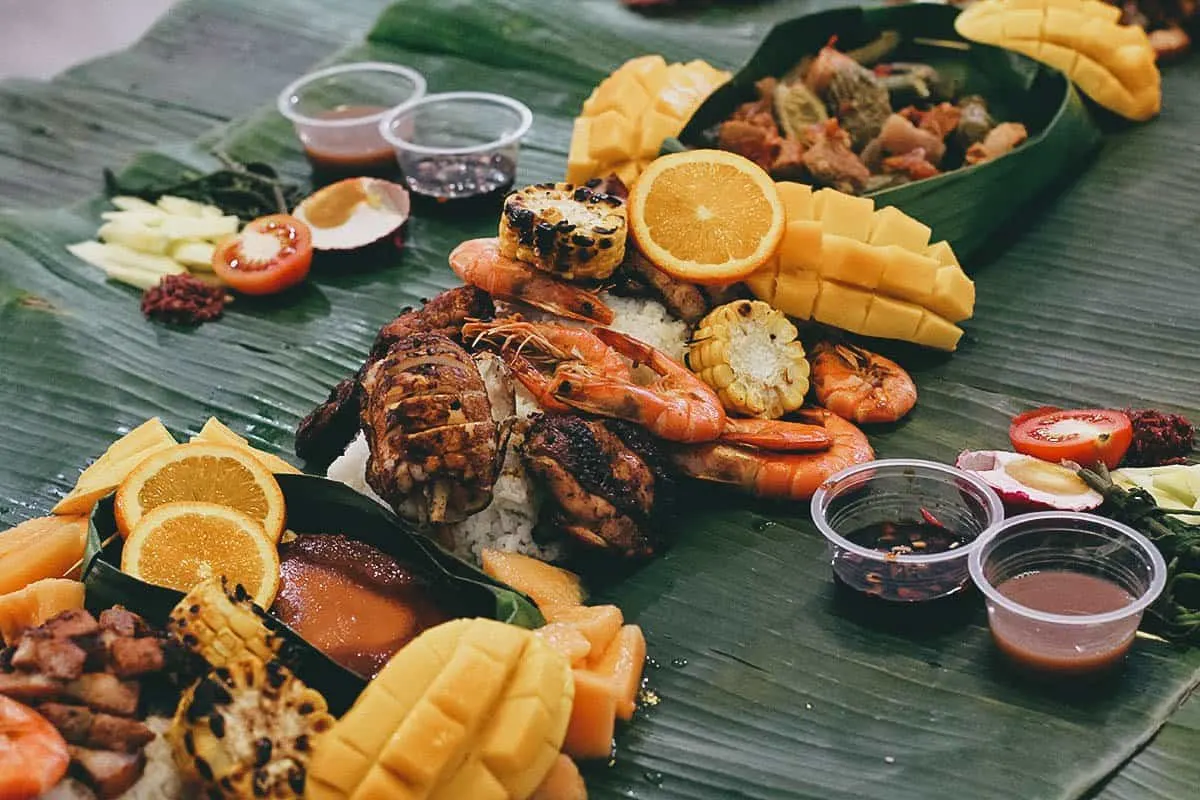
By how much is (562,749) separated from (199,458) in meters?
1.63

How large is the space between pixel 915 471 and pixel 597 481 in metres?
1.15

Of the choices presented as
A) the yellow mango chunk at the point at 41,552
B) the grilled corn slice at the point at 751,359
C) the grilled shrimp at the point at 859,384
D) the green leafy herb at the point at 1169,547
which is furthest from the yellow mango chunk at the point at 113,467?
the green leafy herb at the point at 1169,547

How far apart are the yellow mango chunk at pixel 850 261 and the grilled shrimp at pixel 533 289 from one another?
3.10 ft

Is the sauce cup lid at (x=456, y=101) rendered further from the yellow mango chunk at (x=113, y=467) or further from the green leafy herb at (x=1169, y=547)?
the green leafy herb at (x=1169, y=547)

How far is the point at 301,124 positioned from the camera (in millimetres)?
7539

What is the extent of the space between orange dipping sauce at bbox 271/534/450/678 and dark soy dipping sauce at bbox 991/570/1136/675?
181 centimetres

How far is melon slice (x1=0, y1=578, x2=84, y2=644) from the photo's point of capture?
422 cm

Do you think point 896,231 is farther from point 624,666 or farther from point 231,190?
point 231,190

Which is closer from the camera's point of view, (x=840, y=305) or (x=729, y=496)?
(x=729, y=496)

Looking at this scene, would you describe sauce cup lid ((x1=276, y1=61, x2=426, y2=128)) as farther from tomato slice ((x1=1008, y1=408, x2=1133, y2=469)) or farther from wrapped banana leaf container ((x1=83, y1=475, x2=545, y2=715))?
tomato slice ((x1=1008, y1=408, x2=1133, y2=469))

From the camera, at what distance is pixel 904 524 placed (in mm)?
4699

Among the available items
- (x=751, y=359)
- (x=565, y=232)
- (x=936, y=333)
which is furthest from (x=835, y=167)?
(x=565, y=232)

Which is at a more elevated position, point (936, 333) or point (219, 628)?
point (219, 628)

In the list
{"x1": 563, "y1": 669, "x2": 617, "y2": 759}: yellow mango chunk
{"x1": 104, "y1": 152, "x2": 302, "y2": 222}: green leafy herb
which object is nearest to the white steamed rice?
{"x1": 563, "y1": 669, "x2": 617, "y2": 759}: yellow mango chunk
